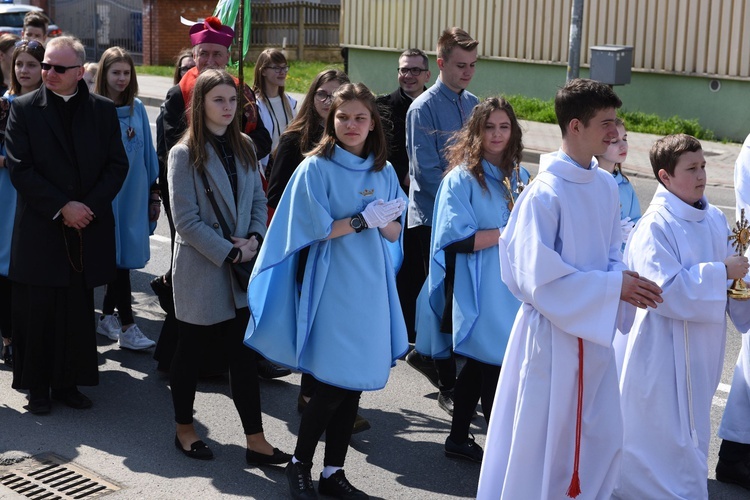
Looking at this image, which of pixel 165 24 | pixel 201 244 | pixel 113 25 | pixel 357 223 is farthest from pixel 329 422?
pixel 113 25

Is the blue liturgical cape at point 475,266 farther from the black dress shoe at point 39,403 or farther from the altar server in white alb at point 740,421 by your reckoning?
the black dress shoe at point 39,403

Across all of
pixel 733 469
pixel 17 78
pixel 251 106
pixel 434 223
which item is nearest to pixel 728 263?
pixel 733 469

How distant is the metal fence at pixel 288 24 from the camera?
95.5 feet

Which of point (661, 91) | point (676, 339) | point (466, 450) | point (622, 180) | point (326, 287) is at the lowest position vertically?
point (466, 450)

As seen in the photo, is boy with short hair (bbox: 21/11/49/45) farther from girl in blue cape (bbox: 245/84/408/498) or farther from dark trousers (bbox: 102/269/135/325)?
girl in blue cape (bbox: 245/84/408/498)

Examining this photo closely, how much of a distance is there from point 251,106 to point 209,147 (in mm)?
1621

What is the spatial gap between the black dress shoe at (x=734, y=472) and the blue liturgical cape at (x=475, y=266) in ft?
3.81

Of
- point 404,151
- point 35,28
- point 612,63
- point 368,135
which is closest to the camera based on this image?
point 368,135

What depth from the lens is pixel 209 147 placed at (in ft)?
17.2

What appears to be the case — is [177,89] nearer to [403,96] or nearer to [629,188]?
[403,96]

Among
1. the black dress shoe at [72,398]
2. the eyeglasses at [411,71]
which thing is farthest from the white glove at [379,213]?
the eyeglasses at [411,71]

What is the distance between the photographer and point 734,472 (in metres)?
5.10

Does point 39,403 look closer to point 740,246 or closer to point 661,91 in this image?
point 740,246

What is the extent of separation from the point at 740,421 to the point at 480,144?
5.90 feet
